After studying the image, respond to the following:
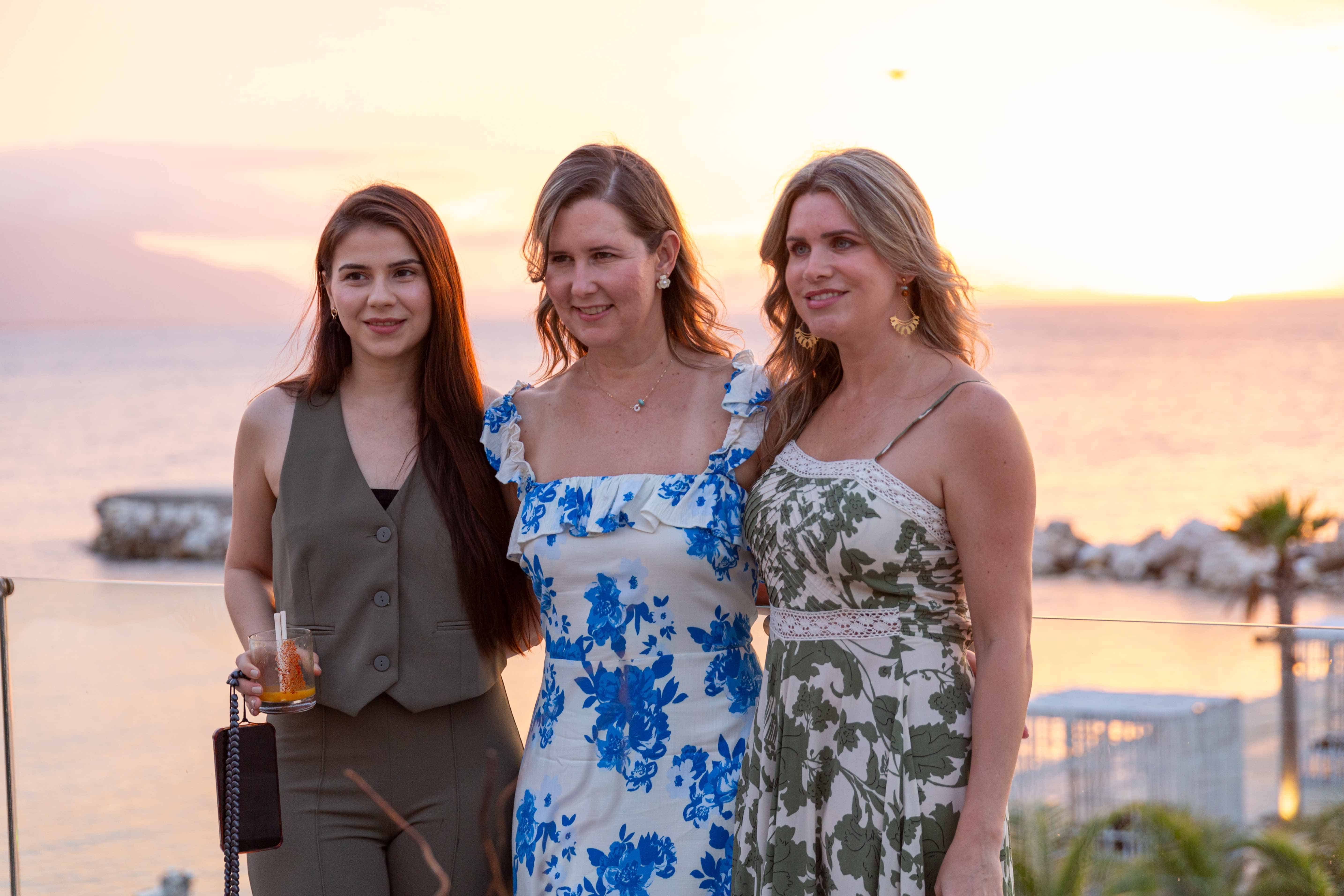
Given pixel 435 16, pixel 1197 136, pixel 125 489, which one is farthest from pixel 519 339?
pixel 1197 136

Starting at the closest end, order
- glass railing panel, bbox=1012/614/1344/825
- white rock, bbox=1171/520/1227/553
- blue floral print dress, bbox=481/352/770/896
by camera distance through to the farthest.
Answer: blue floral print dress, bbox=481/352/770/896 → glass railing panel, bbox=1012/614/1344/825 → white rock, bbox=1171/520/1227/553

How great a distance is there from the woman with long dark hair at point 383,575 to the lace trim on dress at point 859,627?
656 mm

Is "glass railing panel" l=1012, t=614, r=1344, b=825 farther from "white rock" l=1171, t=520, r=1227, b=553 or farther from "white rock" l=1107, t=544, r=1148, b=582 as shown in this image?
"white rock" l=1171, t=520, r=1227, b=553

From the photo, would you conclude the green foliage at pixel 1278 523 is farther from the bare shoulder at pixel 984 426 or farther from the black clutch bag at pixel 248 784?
the black clutch bag at pixel 248 784

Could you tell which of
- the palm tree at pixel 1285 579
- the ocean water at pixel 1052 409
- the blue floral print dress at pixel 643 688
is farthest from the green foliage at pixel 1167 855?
the ocean water at pixel 1052 409

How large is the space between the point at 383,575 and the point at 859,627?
3.00 ft

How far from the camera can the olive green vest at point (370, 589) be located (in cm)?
228

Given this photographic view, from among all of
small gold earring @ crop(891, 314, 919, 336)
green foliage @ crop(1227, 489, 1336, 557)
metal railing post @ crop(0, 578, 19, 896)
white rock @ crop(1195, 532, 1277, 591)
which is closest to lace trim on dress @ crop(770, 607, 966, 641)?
small gold earring @ crop(891, 314, 919, 336)

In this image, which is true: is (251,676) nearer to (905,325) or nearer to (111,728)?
(905,325)

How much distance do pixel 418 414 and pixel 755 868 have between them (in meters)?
1.10

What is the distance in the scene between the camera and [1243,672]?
11.2 ft

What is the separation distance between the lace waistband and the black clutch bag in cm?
95

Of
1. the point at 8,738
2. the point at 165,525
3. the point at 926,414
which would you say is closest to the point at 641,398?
the point at 926,414

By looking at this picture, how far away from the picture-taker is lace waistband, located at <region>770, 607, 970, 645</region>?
194 centimetres
